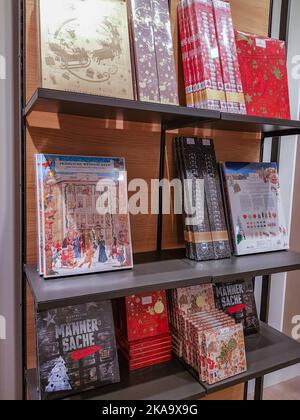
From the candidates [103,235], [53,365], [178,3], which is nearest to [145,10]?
[178,3]

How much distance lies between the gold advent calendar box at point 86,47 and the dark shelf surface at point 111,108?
64 millimetres

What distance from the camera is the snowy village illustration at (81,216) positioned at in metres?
1.13

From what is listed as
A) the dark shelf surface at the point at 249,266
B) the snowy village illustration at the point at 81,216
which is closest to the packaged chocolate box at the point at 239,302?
the dark shelf surface at the point at 249,266

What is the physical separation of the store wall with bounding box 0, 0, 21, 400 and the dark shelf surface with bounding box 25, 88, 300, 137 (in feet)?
0.96

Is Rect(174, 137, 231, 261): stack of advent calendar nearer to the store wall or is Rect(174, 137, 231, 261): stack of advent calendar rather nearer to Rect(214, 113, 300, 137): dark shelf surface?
Rect(214, 113, 300, 137): dark shelf surface

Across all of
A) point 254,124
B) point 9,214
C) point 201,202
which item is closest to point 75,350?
point 9,214

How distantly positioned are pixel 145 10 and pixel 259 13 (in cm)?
66

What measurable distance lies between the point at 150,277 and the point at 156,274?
0.13ft

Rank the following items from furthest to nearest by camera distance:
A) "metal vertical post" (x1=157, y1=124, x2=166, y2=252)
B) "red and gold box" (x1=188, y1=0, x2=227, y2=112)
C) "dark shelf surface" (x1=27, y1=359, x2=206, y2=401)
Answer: "metal vertical post" (x1=157, y1=124, x2=166, y2=252) → "red and gold box" (x1=188, y1=0, x2=227, y2=112) → "dark shelf surface" (x1=27, y1=359, x2=206, y2=401)

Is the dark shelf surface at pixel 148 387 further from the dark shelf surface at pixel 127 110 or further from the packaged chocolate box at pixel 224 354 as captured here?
the dark shelf surface at pixel 127 110

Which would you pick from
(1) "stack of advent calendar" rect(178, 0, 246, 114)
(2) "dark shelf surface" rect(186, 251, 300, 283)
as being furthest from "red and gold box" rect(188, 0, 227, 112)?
(2) "dark shelf surface" rect(186, 251, 300, 283)

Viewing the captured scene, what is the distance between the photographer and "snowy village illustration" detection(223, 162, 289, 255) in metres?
1.47

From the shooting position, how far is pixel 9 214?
4.56 ft

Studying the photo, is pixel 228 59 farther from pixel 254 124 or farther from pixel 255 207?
pixel 255 207
